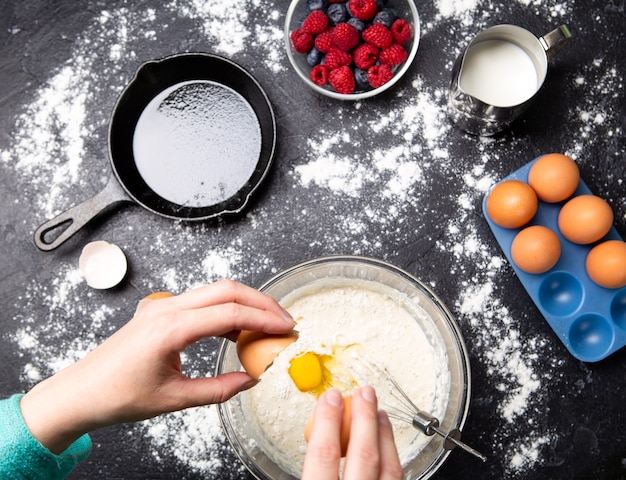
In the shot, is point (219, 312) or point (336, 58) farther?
point (336, 58)

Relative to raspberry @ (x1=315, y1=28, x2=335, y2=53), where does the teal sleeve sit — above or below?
below

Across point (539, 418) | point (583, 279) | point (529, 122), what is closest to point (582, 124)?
point (529, 122)

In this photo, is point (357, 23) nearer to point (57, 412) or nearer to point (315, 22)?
point (315, 22)

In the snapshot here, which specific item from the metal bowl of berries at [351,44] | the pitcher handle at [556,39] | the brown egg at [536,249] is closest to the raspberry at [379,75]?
the metal bowl of berries at [351,44]

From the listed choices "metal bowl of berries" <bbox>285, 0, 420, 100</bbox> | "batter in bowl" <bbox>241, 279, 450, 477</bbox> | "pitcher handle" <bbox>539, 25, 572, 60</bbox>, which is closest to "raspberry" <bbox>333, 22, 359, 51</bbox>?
"metal bowl of berries" <bbox>285, 0, 420, 100</bbox>

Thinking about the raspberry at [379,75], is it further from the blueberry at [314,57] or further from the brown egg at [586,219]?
the brown egg at [586,219]

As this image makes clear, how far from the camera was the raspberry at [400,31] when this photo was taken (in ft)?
4.96

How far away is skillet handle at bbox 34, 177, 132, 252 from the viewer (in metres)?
1.49

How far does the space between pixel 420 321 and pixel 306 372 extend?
12.5 inches

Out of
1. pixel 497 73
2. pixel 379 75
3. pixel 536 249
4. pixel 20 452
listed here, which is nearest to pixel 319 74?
pixel 379 75

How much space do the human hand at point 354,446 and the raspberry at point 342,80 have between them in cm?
80

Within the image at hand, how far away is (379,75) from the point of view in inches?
59.4

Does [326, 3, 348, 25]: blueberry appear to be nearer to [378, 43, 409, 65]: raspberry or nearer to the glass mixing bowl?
[378, 43, 409, 65]: raspberry

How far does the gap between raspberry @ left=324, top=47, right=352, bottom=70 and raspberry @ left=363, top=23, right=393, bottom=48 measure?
7 centimetres
